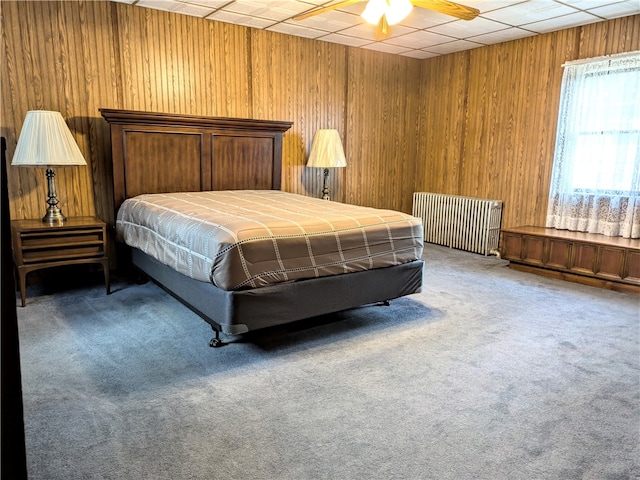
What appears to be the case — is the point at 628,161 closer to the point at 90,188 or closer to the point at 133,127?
the point at 133,127

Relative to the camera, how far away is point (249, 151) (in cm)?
500

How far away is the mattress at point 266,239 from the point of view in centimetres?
259

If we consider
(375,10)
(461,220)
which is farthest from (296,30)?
(461,220)

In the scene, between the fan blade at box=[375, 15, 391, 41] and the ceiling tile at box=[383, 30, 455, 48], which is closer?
the fan blade at box=[375, 15, 391, 41]

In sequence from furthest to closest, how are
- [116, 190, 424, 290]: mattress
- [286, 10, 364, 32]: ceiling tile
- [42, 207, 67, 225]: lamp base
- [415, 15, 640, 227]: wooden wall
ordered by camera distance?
[415, 15, 640, 227]: wooden wall
[286, 10, 364, 32]: ceiling tile
[42, 207, 67, 225]: lamp base
[116, 190, 424, 290]: mattress

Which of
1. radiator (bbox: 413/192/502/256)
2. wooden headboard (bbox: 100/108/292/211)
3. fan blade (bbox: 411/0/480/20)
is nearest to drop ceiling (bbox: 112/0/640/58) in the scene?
fan blade (bbox: 411/0/480/20)

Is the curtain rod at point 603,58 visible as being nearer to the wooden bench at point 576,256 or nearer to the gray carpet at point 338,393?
the wooden bench at point 576,256

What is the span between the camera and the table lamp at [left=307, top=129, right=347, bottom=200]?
536 cm

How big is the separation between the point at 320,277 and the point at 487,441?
1.34 m

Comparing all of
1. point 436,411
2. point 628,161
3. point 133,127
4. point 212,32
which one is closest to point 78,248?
point 133,127

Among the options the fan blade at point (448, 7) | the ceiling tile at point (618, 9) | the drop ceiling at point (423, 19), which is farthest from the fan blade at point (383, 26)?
the ceiling tile at point (618, 9)

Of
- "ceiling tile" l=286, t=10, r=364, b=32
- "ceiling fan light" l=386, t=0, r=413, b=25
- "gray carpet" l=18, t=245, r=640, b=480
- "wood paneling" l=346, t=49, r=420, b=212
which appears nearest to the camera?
"gray carpet" l=18, t=245, r=640, b=480

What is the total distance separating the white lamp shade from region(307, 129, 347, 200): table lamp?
2.63 m

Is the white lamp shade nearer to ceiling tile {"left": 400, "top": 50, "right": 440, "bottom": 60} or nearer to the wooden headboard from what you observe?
the wooden headboard
